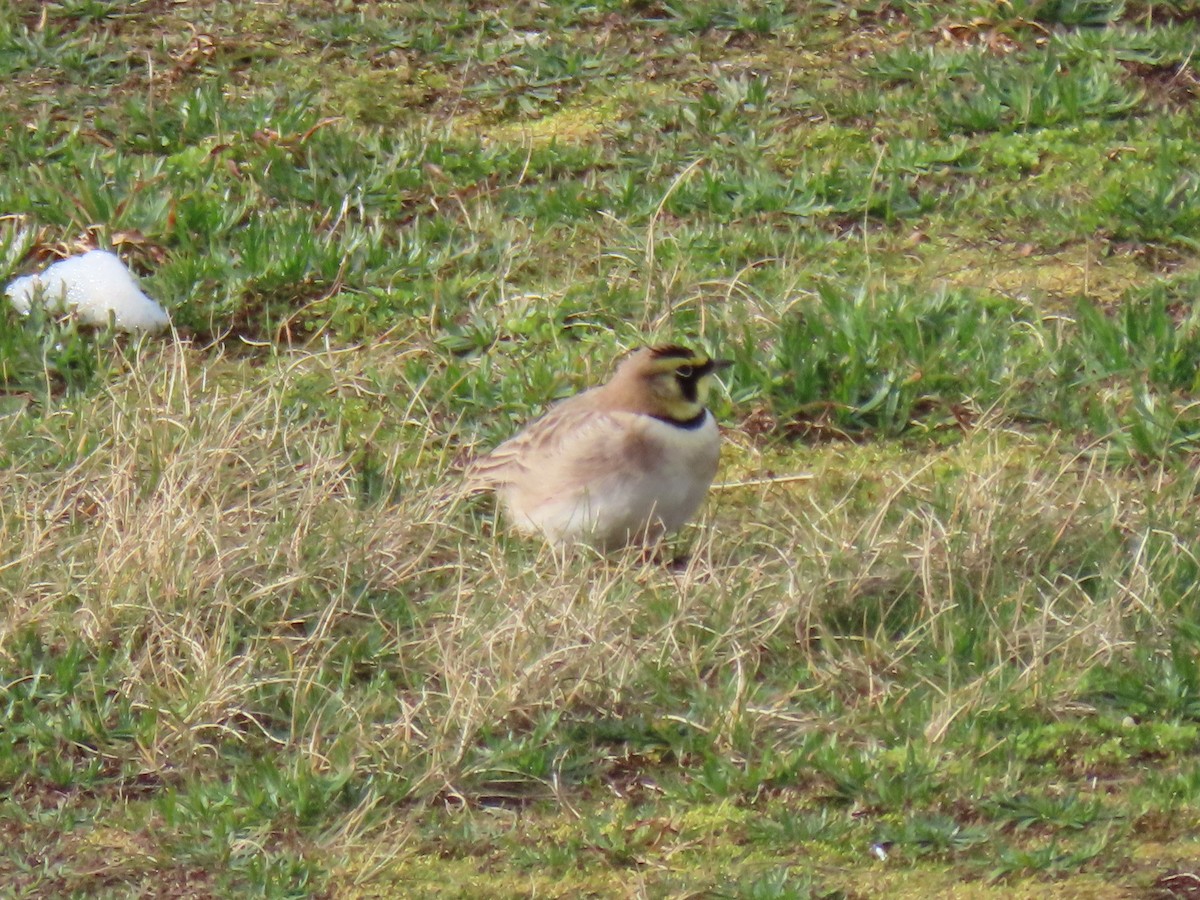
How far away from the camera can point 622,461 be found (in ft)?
21.3

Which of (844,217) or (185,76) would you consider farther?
(185,76)

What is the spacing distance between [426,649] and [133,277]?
3054 mm

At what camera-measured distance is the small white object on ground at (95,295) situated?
315 inches

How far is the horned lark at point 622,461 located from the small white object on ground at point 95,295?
190 cm

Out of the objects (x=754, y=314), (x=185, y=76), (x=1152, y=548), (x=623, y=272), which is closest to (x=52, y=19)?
(x=185, y=76)

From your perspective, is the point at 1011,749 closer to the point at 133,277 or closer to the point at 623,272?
the point at 623,272

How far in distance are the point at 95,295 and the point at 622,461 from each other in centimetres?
259

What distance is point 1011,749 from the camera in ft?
17.1

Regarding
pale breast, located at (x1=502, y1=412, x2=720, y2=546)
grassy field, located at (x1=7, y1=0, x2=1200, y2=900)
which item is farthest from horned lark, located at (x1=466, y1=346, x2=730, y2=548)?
grassy field, located at (x1=7, y1=0, x2=1200, y2=900)

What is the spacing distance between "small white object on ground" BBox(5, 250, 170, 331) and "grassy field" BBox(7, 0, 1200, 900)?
10 centimetres

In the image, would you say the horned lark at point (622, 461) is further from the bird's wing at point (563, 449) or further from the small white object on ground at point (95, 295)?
the small white object on ground at point (95, 295)

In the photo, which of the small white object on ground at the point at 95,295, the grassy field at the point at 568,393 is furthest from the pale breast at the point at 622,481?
the small white object on ground at the point at 95,295

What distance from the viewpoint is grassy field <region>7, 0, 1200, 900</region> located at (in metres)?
5.09

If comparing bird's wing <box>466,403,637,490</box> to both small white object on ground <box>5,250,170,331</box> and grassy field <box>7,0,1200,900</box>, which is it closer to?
grassy field <box>7,0,1200,900</box>
